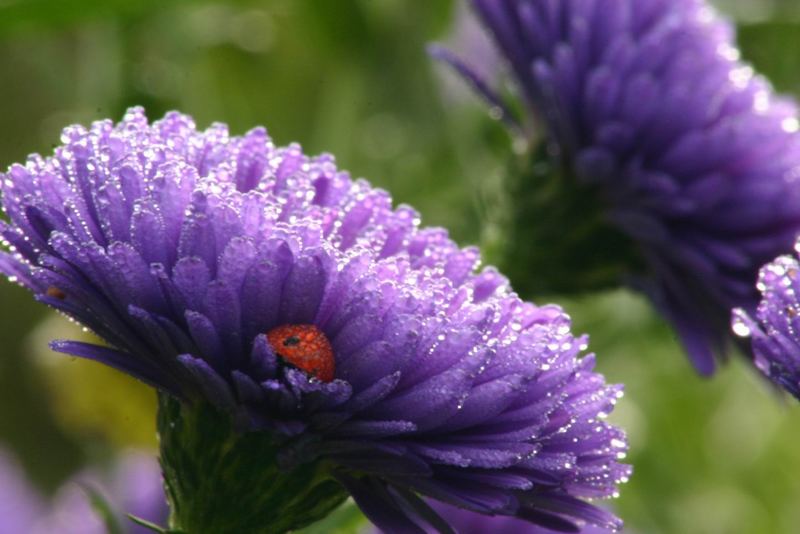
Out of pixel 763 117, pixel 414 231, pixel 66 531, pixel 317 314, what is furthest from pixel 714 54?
pixel 66 531

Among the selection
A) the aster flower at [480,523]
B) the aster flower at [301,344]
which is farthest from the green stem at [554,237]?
the aster flower at [301,344]

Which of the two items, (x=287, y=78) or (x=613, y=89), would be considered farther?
(x=287, y=78)

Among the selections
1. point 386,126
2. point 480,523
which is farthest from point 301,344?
point 386,126

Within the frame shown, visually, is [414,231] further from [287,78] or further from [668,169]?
[287,78]

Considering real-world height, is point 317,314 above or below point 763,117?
below

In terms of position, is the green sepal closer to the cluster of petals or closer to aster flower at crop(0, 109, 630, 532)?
aster flower at crop(0, 109, 630, 532)

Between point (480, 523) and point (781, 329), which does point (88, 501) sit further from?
point (781, 329)

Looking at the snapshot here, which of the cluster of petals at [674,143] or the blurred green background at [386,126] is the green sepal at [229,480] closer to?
the cluster of petals at [674,143]
